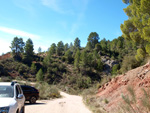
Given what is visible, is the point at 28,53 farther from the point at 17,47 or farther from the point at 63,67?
the point at 63,67

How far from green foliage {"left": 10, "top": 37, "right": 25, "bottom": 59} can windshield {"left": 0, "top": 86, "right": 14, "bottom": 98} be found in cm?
7225

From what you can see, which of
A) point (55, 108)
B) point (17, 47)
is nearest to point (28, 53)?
point (17, 47)

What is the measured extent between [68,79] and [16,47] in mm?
31956

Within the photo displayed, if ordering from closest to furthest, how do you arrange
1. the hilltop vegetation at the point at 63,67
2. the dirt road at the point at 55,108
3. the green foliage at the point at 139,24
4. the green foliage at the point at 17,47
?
the green foliage at the point at 139,24 < the dirt road at the point at 55,108 < the hilltop vegetation at the point at 63,67 < the green foliage at the point at 17,47

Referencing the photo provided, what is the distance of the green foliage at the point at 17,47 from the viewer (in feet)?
240

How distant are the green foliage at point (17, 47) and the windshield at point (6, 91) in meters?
72.2

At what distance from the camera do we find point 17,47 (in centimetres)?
7394

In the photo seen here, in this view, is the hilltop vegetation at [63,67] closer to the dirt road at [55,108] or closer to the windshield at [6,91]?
the dirt road at [55,108]

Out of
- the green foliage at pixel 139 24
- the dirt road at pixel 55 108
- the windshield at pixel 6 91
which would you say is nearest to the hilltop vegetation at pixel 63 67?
the dirt road at pixel 55 108

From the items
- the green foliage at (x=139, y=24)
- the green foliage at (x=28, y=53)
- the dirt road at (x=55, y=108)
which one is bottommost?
the dirt road at (x=55, y=108)

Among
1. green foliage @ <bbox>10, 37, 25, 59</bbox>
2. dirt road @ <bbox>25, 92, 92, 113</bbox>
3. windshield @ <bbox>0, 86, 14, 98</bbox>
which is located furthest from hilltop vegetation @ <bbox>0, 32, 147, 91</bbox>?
windshield @ <bbox>0, 86, 14, 98</bbox>

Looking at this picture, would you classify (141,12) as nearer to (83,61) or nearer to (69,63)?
(83,61)

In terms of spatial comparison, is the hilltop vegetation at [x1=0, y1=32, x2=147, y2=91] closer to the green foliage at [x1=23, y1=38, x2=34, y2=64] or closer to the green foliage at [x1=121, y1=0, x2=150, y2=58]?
the green foliage at [x1=23, y1=38, x2=34, y2=64]

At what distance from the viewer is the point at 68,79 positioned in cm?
6469
